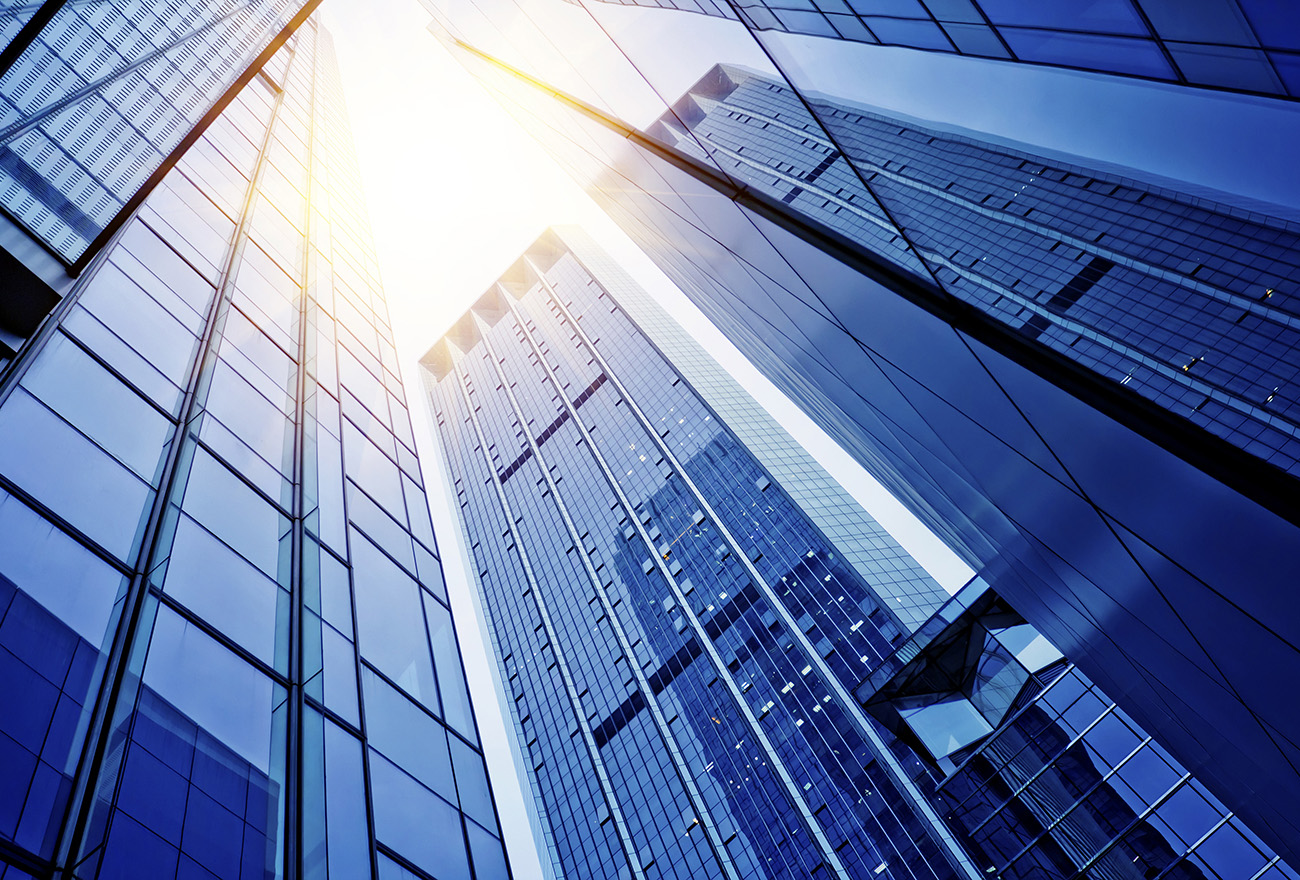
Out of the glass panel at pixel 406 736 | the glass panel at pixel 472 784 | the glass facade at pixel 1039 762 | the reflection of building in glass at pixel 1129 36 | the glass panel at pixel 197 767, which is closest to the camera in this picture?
the reflection of building in glass at pixel 1129 36

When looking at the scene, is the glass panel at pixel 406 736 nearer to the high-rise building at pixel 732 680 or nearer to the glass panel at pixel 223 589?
the glass panel at pixel 223 589

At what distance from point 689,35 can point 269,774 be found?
424 inches

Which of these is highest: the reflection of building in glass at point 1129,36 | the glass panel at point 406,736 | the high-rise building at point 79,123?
the high-rise building at point 79,123

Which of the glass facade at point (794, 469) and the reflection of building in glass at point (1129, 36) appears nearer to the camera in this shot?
the reflection of building in glass at point (1129, 36)

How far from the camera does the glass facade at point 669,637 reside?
73.6 meters

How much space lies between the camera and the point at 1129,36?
408cm

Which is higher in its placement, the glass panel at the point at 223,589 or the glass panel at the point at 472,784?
the glass panel at the point at 223,589

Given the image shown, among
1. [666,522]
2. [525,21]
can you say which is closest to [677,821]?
[666,522]

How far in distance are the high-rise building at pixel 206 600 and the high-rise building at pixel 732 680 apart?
36862 mm

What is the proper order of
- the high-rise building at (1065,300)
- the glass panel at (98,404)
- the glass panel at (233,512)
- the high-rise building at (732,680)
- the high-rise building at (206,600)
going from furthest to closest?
the high-rise building at (732,680) < the glass panel at (233,512) < the glass panel at (98,404) < the high-rise building at (206,600) < the high-rise building at (1065,300)

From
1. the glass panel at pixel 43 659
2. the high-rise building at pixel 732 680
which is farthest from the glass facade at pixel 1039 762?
the glass panel at pixel 43 659

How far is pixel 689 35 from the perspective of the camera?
1158 centimetres

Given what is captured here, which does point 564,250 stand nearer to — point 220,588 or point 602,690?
point 602,690

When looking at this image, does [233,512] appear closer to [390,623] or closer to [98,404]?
[98,404]
